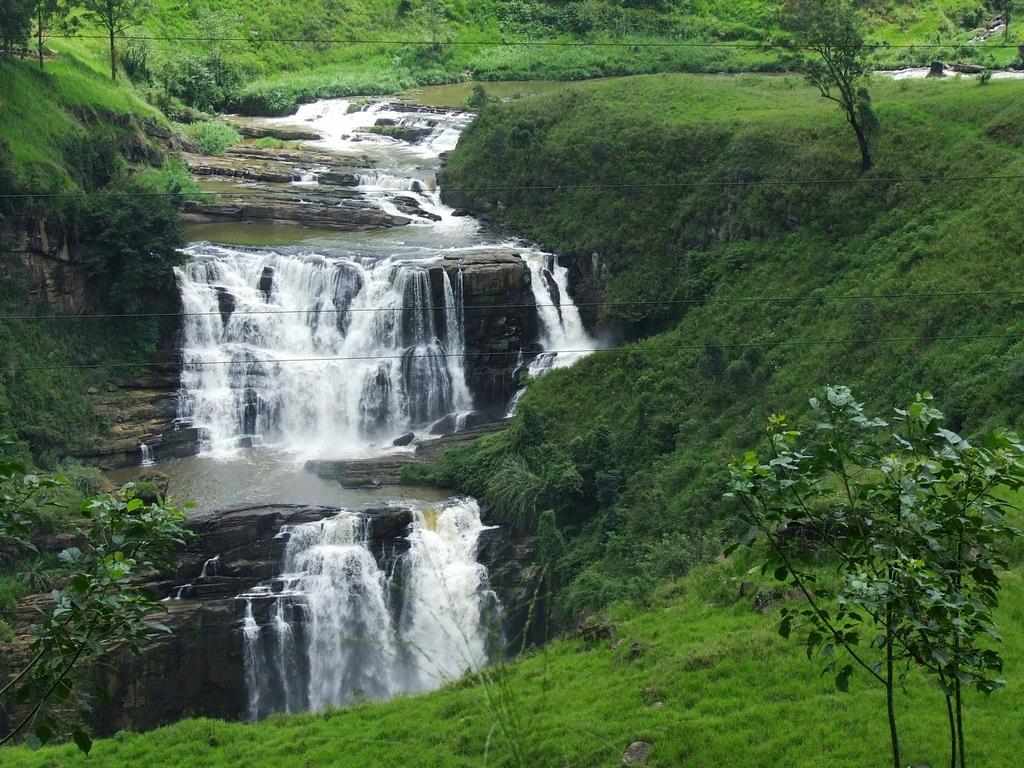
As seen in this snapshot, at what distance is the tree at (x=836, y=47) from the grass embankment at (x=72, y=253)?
2095 cm

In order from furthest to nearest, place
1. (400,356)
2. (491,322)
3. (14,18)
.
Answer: (14,18) → (491,322) → (400,356)

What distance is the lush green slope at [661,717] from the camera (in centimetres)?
1422

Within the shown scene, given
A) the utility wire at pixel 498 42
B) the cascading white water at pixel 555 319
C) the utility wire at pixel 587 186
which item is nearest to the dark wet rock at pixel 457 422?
the cascading white water at pixel 555 319

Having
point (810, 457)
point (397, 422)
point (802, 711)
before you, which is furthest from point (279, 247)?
point (810, 457)

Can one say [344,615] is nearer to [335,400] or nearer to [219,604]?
[219,604]

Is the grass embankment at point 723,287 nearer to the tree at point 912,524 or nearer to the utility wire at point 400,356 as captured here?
the utility wire at point 400,356

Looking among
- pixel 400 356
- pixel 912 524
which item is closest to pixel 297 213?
pixel 400 356

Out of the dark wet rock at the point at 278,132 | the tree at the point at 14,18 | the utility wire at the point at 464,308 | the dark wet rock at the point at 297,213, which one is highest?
the tree at the point at 14,18

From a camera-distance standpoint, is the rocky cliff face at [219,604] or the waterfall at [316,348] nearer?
the rocky cliff face at [219,604]

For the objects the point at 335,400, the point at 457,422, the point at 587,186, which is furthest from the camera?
the point at 587,186

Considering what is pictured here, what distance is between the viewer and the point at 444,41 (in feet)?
228

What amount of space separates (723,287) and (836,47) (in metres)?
8.19

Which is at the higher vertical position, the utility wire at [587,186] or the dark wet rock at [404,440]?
the utility wire at [587,186]

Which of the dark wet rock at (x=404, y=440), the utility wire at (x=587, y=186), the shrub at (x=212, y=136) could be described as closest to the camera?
the utility wire at (x=587, y=186)
